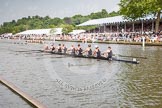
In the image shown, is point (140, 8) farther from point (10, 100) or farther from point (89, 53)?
point (10, 100)

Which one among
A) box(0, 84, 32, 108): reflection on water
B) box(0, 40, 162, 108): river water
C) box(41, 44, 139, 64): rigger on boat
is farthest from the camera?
box(41, 44, 139, 64): rigger on boat

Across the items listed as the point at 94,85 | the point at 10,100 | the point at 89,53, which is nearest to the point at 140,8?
the point at 89,53

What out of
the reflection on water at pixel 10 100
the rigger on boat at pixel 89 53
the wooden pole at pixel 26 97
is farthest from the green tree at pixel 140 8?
the reflection on water at pixel 10 100

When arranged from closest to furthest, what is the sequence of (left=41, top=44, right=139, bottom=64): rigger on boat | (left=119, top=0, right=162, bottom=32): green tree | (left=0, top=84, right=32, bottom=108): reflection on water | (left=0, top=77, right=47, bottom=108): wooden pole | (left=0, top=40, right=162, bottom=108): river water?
(left=0, top=77, right=47, bottom=108): wooden pole
(left=0, top=84, right=32, bottom=108): reflection on water
(left=0, top=40, right=162, bottom=108): river water
(left=41, top=44, right=139, bottom=64): rigger on boat
(left=119, top=0, right=162, bottom=32): green tree

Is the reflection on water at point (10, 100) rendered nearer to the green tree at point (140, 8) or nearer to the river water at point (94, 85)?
the river water at point (94, 85)

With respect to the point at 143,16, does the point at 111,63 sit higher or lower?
lower

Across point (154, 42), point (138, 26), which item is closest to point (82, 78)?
point (154, 42)

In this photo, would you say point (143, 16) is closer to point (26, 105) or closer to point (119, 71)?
point (119, 71)

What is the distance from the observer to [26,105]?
14820 millimetres

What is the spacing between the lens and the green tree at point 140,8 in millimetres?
64438

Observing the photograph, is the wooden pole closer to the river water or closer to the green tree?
the river water

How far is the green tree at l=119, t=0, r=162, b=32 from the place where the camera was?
64438 millimetres

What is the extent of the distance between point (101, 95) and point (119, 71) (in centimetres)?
834

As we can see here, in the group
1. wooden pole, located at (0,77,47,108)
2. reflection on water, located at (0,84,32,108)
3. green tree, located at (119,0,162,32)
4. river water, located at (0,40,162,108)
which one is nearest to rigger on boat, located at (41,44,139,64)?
river water, located at (0,40,162,108)
